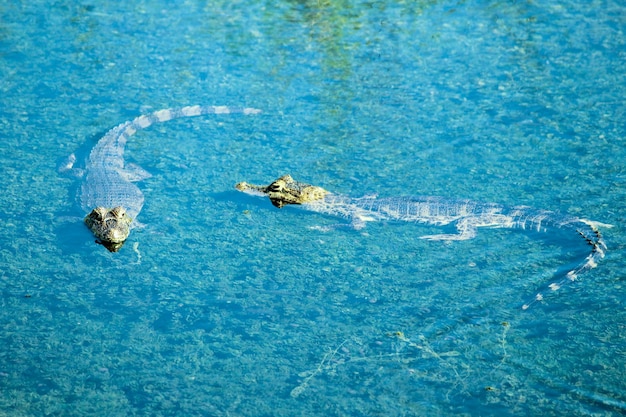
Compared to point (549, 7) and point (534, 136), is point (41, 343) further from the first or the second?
point (549, 7)

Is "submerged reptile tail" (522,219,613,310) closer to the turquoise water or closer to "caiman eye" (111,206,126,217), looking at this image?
the turquoise water

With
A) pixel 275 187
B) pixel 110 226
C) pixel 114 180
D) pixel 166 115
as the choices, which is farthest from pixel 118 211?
pixel 166 115

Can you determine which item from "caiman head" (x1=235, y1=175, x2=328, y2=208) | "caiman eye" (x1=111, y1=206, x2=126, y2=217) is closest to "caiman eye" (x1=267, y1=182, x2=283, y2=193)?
"caiman head" (x1=235, y1=175, x2=328, y2=208)

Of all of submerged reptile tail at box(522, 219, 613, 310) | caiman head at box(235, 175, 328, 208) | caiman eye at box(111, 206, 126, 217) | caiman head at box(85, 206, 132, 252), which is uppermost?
submerged reptile tail at box(522, 219, 613, 310)

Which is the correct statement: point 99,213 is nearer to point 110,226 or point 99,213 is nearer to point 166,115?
point 110,226

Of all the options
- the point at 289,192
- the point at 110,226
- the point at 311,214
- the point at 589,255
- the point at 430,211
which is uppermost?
the point at 589,255

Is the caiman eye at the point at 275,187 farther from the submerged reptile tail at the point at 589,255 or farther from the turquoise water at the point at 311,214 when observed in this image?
the submerged reptile tail at the point at 589,255
